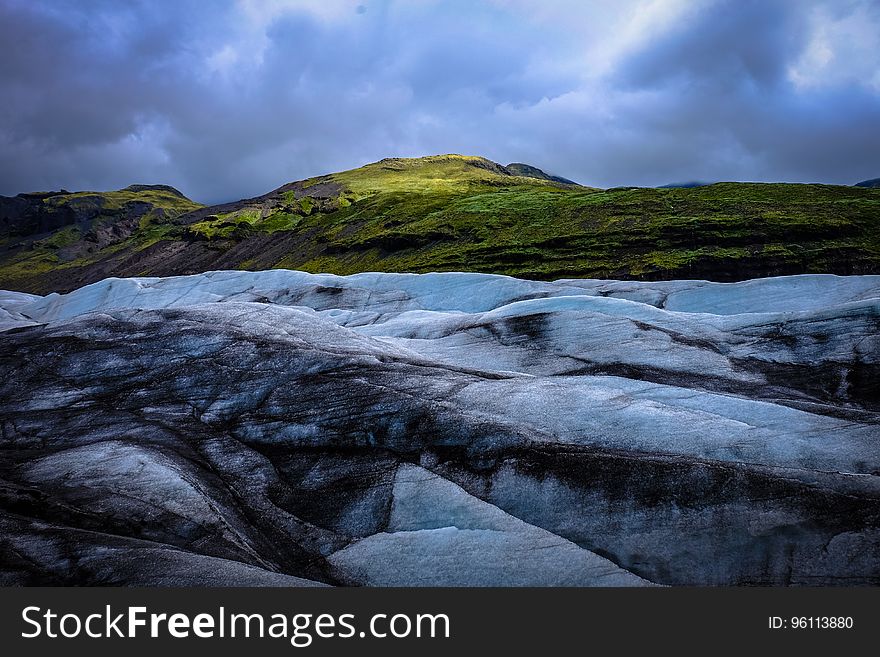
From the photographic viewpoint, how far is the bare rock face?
13.4 m

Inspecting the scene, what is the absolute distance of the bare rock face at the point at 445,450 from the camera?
13.4 m

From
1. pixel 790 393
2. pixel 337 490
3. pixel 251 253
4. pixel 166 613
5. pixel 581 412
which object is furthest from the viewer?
pixel 251 253

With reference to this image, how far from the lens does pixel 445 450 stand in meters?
18.0

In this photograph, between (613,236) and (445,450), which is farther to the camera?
(613,236)

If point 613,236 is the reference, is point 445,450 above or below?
below

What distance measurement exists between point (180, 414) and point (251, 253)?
16226 cm

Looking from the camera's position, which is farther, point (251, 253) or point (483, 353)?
point (251, 253)

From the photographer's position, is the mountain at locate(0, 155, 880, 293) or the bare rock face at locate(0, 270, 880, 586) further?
the mountain at locate(0, 155, 880, 293)

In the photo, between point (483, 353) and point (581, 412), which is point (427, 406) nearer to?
point (581, 412)

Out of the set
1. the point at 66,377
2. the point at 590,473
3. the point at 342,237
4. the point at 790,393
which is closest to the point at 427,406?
the point at 590,473

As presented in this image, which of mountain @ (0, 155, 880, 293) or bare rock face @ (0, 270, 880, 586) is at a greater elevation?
mountain @ (0, 155, 880, 293)

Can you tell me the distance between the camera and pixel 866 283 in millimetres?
40250

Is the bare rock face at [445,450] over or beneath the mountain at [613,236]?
beneath

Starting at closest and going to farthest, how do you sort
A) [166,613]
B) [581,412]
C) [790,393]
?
[166,613] → [581,412] → [790,393]
